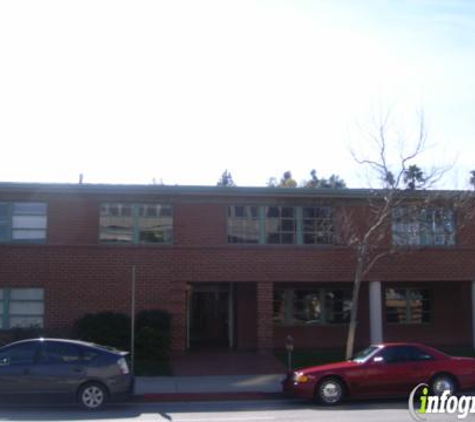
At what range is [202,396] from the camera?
59.8 feet

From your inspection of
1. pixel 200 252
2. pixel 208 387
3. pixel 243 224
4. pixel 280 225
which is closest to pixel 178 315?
pixel 200 252

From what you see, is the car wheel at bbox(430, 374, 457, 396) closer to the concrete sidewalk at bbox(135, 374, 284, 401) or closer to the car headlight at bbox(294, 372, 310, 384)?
the car headlight at bbox(294, 372, 310, 384)

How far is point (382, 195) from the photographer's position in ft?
82.9

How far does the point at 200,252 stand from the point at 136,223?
2365 mm

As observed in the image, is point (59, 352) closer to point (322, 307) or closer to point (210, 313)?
point (210, 313)

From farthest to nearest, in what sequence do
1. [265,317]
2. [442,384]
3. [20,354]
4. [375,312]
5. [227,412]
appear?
[375,312] < [265,317] < [442,384] < [20,354] < [227,412]

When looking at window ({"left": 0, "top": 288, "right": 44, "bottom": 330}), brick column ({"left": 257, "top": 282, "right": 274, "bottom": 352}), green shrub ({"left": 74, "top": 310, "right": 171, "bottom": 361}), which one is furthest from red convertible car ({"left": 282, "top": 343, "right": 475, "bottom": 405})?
window ({"left": 0, "top": 288, "right": 44, "bottom": 330})

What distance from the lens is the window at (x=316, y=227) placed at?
27.2 meters

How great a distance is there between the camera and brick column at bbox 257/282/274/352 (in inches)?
1043

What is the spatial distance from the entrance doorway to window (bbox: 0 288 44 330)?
19.1 ft

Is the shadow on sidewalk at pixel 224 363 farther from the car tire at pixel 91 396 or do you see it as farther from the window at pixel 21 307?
the car tire at pixel 91 396

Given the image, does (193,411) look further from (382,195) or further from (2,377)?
(382,195)

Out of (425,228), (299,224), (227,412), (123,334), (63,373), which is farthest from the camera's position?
(425,228)

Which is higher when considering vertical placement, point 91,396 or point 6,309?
point 6,309
